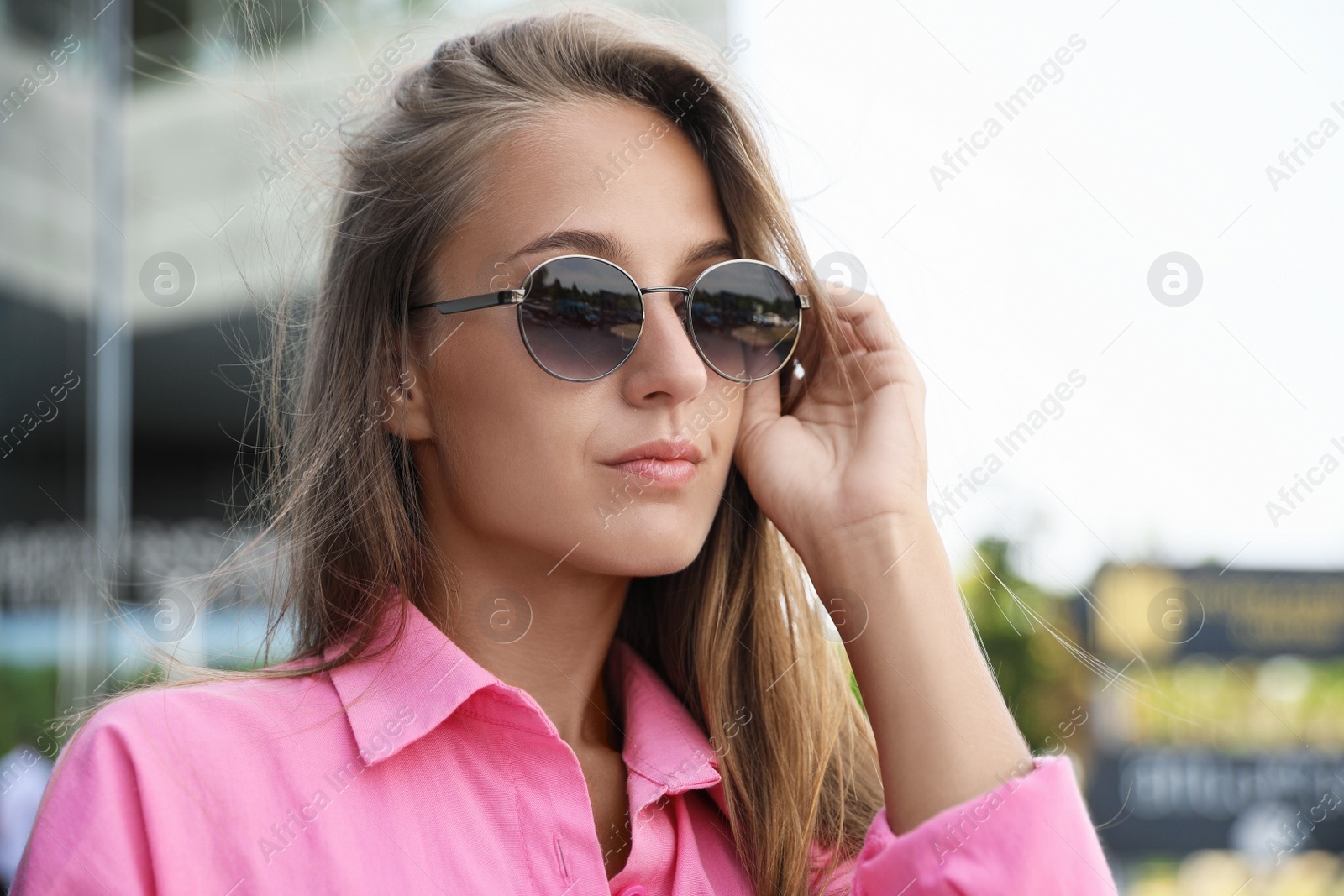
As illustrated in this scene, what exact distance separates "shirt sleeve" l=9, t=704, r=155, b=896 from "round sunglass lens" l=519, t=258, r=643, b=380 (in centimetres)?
79

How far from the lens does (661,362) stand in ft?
5.58

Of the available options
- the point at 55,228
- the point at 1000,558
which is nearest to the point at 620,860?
the point at 1000,558

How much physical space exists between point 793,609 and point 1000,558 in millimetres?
2597

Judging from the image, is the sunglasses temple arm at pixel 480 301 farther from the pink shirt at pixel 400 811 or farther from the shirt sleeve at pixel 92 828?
the shirt sleeve at pixel 92 828

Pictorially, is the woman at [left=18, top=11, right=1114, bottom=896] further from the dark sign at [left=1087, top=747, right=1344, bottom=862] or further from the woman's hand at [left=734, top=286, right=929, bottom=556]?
the dark sign at [left=1087, top=747, right=1344, bottom=862]

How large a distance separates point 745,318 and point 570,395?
342 mm

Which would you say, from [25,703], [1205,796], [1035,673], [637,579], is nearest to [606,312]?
[637,579]

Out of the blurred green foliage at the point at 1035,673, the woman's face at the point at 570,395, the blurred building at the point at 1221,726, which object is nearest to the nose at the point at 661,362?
the woman's face at the point at 570,395

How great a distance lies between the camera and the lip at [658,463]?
5.43ft

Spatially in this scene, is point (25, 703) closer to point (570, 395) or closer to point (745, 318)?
point (570, 395)

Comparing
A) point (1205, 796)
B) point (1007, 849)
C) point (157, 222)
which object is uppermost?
point (157, 222)

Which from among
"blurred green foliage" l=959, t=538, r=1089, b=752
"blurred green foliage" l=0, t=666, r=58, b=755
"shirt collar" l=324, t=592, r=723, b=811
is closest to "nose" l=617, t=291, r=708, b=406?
"shirt collar" l=324, t=592, r=723, b=811

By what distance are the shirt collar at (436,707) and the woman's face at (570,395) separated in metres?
0.20

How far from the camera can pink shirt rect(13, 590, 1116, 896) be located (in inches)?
50.7
